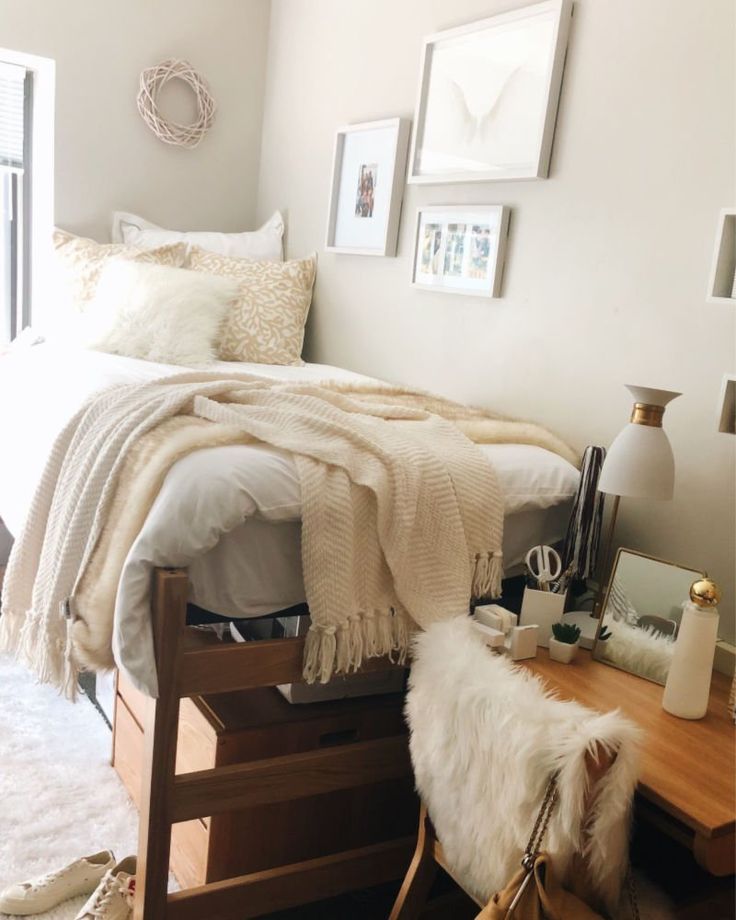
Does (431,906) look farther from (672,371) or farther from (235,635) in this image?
(672,371)

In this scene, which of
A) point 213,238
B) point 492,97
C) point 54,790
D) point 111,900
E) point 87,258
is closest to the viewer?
point 111,900

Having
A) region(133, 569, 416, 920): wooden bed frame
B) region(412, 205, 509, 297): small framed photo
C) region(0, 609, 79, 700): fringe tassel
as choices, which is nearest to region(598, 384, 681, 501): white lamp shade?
region(133, 569, 416, 920): wooden bed frame

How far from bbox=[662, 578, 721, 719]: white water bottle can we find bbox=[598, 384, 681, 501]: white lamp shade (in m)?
0.25

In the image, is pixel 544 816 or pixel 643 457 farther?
pixel 643 457

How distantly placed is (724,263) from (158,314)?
5.38ft

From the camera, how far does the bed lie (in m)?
Answer: 1.32

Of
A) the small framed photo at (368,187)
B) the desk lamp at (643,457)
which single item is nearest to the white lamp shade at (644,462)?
the desk lamp at (643,457)

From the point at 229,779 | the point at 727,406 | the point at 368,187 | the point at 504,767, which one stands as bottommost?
the point at 229,779

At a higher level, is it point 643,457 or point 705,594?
→ point 643,457

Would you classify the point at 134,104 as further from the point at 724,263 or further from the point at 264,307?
the point at 724,263

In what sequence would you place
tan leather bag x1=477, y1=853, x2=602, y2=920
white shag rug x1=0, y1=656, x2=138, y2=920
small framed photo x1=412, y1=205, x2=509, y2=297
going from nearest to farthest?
tan leather bag x1=477, y1=853, x2=602, y2=920 → white shag rug x1=0, y1=656, x2=138, y2=920 → small framed photo x1=412, y1=205, x2=509, y2=297

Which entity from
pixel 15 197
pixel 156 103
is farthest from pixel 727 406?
pixel 15 197

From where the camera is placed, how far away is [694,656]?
130 cm

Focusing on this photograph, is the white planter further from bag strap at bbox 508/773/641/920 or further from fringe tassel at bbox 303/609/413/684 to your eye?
bag strap at bbox 508/773/641/920
